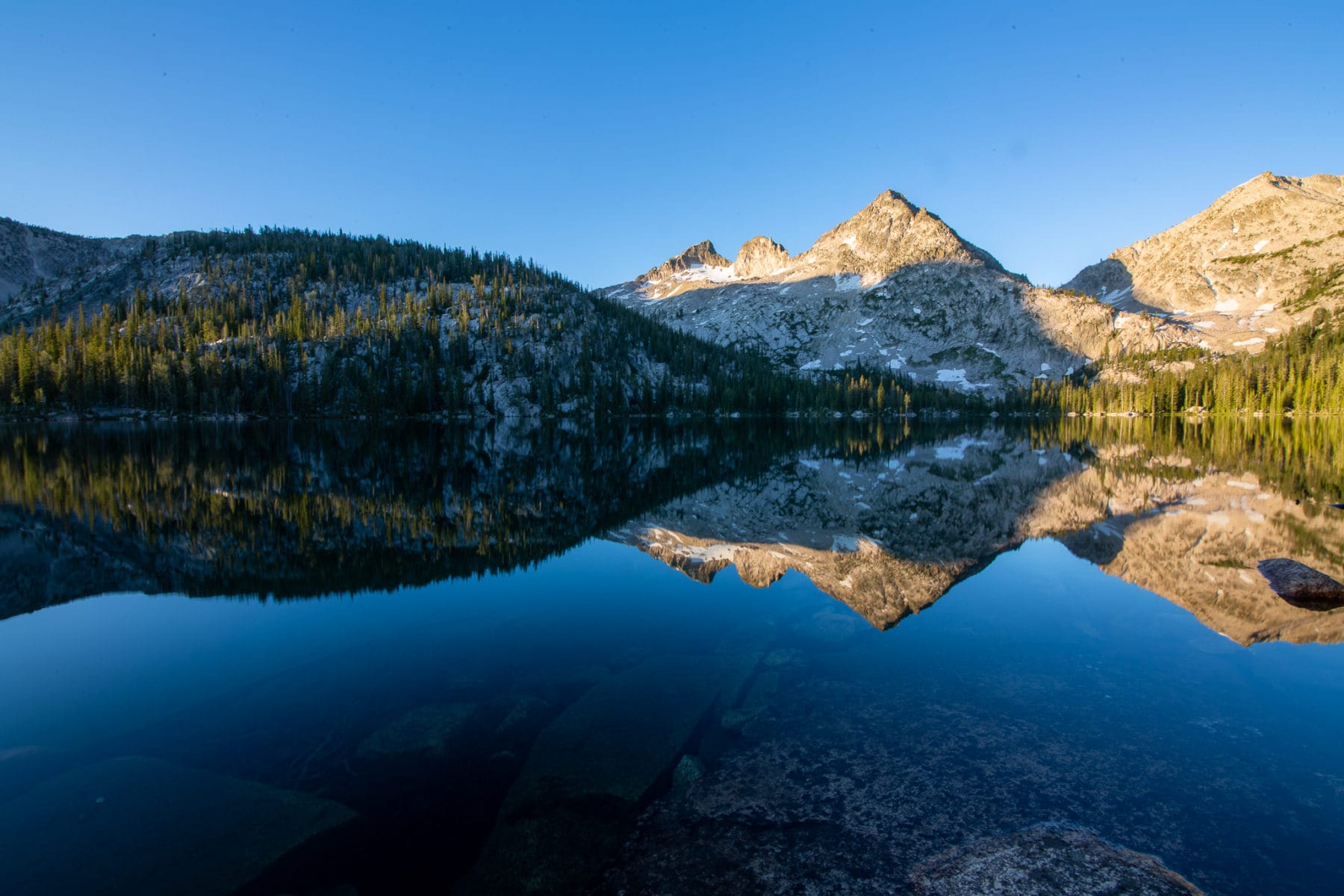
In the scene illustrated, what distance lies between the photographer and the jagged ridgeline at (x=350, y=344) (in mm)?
118188

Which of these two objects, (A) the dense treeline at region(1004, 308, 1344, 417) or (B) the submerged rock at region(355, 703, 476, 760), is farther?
(A) the dense treeline at region(1004, 308, 1344, 417)

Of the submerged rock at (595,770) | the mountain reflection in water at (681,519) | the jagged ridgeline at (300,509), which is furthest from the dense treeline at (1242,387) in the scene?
the submerged rock at (595,770)

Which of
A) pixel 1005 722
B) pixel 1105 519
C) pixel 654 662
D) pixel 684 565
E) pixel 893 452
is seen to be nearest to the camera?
pixel 1005 722

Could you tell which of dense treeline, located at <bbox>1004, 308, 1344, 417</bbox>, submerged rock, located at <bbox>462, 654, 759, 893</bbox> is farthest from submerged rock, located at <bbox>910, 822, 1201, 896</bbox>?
dense treeline, located at <bbox>1004, 308, 1344, 417</bbox>

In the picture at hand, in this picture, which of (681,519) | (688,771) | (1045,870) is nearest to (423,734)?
(688,771)

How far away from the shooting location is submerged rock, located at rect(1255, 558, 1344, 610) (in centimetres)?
1463

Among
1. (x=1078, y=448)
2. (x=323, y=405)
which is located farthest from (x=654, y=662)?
(x=323, y=405)

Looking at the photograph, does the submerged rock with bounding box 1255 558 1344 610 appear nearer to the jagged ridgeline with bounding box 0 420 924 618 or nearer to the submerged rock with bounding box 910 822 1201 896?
the submerged rock with bounding box 910 822 1201 896

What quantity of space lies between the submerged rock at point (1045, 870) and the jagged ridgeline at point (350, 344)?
143m

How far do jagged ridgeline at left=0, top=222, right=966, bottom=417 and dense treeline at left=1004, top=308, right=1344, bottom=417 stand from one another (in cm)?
3273

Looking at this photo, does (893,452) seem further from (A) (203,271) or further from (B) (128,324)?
(A) (203,271)

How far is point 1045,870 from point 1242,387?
184982mm

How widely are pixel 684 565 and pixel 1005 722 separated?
1127 centimetres

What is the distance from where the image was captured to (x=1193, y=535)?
2148 cm
